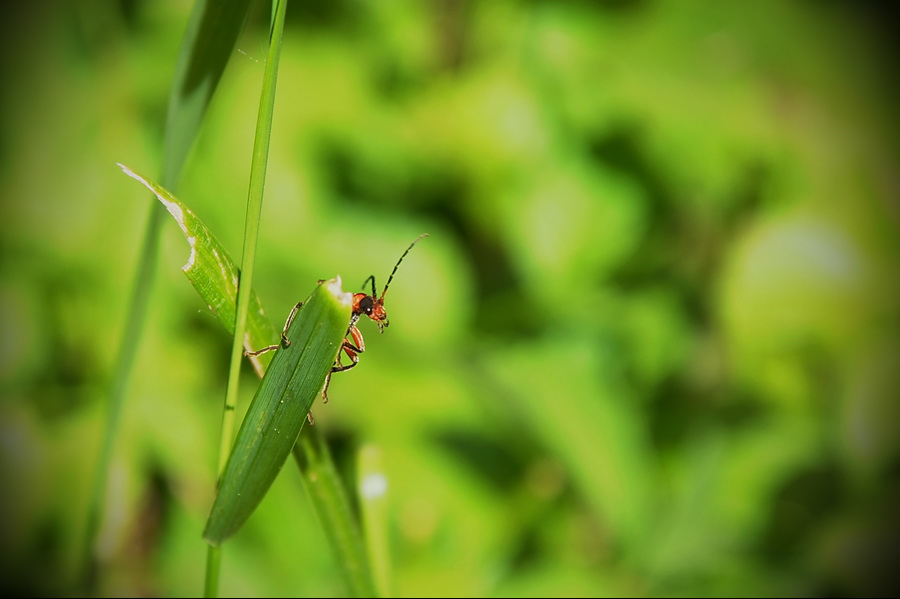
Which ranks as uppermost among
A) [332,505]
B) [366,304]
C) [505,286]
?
[505,286]

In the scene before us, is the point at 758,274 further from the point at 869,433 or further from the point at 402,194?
the point at 402,194

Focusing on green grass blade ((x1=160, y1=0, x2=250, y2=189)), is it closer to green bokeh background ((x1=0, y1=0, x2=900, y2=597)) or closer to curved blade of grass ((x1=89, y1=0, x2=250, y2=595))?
curved blade of grass ((x1=89, y1=0, x2=250, y2=595))

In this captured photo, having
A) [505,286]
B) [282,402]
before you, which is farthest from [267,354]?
[505,286]

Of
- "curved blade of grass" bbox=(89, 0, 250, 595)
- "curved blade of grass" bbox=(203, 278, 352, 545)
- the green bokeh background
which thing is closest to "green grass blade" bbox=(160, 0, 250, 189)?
"curved blade of grass" bbox=(89, 0, 250, 595)

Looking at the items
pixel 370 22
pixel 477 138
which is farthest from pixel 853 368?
pixel 370 22

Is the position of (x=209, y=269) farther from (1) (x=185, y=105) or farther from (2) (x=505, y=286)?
(2) (x=505, y=286)

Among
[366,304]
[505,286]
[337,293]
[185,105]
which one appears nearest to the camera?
[337,293]
